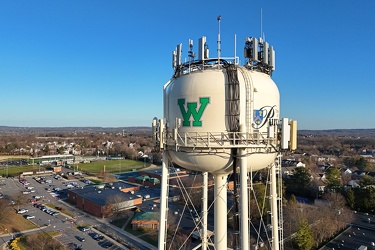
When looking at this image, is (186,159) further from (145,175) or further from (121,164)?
(121,164)

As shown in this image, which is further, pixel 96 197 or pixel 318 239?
pixel 96 197

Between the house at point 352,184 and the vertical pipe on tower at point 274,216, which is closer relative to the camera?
the vertical pipe on tower at point 274,216

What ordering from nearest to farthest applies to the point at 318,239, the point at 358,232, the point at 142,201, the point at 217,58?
the point at 217,58, the point at 318,239, the point at 358,232, the point at 142,201

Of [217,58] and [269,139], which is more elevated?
[217,58]

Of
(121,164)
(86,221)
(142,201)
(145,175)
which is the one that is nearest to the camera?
(86,221)

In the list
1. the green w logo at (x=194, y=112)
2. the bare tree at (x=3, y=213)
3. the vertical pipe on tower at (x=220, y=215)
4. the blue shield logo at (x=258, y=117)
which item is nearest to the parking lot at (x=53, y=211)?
the bare tree at (x=3, y=213)

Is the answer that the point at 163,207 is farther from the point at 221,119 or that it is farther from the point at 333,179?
the point at 333,179

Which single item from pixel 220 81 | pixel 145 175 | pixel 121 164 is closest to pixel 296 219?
pixel 220 81

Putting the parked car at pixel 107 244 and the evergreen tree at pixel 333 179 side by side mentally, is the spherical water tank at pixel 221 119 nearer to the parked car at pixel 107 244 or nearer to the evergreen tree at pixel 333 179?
the parked car at pixel 107 244

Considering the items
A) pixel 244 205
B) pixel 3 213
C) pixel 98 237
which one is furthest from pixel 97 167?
pixel 244 205

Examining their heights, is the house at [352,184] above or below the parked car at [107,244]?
above
